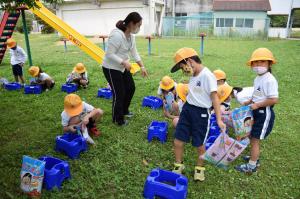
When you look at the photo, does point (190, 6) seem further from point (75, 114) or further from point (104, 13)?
point (75, 114)

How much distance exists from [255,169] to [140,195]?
5.14 feet

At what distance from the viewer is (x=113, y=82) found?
14.9ft

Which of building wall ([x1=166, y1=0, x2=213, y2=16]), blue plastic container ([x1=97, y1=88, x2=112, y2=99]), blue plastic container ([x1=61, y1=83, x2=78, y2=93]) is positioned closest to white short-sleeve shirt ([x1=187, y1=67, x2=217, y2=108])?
blue plastic container ([x1=97, y1=88, x2=112, y2=99])

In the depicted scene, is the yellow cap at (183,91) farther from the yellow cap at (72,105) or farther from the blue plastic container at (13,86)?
the blue plastic container at (13,86)

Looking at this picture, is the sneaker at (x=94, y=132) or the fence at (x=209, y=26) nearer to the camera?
the sneaker at (x=94, y=132)

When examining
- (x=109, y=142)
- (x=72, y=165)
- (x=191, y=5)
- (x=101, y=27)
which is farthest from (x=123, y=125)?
(x=191, y=5)

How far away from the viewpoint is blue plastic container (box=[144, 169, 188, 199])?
111 inches

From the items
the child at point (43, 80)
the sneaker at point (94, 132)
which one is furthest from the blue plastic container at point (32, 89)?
the sneaker at point (94, 132)

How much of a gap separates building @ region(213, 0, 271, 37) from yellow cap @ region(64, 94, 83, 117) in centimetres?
2309

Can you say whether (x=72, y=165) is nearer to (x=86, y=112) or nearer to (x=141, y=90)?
(x=86, y=112)

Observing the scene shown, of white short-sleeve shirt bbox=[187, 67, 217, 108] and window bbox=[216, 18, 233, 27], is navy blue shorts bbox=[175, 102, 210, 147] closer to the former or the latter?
white short-sleeve shirt bbox=[187, 67, 217, 108]

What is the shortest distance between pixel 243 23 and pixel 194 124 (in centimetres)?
2537

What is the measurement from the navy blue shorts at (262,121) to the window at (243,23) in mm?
24735

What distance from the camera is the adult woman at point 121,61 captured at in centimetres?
430
